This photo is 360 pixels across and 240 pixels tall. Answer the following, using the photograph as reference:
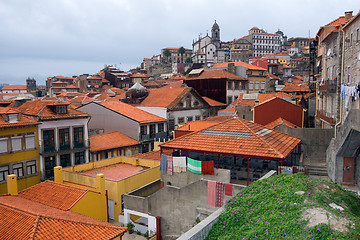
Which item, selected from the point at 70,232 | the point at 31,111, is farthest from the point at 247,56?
the point at 70,232

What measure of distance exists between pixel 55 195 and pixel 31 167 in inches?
385

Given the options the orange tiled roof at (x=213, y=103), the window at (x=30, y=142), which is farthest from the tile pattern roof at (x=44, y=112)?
the orange tiled roof at (x=213, y=103)

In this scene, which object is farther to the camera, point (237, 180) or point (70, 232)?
point (237, 180)

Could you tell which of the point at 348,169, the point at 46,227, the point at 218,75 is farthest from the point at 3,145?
the point at 218,75

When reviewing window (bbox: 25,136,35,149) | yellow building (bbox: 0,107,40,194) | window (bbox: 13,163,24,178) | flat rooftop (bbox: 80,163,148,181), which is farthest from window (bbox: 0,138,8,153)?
flat rooftop (bbox: 80,163,148,181)

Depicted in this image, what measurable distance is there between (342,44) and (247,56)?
4259 inches

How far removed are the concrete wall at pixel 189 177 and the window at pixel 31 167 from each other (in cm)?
1480

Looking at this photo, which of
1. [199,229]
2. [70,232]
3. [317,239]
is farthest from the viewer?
[70,232]

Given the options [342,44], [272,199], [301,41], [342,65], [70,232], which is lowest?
[70,232]

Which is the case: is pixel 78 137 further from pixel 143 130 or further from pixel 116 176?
pixel 116 176

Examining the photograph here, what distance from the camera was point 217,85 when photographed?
2125 inches

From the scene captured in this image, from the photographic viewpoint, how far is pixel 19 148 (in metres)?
27.1

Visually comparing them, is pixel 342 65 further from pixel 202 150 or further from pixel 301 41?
pixel 301 41

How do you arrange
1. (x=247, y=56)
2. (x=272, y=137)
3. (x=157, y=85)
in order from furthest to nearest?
(x=247, y=56)
(x=157, y=85)
(x=272, y=137)
